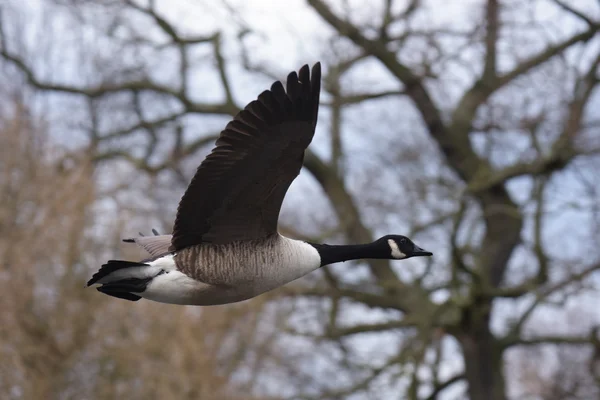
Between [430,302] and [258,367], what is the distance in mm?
2265

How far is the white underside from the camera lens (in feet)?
13.5

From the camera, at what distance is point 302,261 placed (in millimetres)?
4242

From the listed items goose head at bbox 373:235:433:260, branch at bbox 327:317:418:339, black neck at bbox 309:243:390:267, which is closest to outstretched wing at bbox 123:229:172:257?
black neck at bbox 309:243:390:267

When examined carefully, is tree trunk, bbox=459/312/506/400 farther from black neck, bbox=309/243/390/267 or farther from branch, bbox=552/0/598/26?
black neck, bbox=309/243/390/267

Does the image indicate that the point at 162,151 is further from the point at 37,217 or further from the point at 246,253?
the point at 246,253

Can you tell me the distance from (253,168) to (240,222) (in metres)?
0.34

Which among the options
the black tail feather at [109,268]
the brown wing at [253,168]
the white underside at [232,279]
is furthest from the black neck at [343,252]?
the black tail feather at [109,268]

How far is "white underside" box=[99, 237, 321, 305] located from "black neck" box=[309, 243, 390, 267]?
128 millimetres

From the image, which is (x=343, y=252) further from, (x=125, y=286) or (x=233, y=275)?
(x=125, y=286)

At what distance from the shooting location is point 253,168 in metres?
3.98

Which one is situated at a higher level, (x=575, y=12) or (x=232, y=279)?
(x=575, y=12)

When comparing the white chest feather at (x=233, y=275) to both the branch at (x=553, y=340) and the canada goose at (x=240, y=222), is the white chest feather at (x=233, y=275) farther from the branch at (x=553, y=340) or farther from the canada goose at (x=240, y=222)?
the branch at (x=553, y=340)

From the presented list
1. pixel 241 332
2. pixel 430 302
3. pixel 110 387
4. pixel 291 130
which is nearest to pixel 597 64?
pixel 430 302

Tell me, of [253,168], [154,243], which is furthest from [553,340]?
[253,168]
